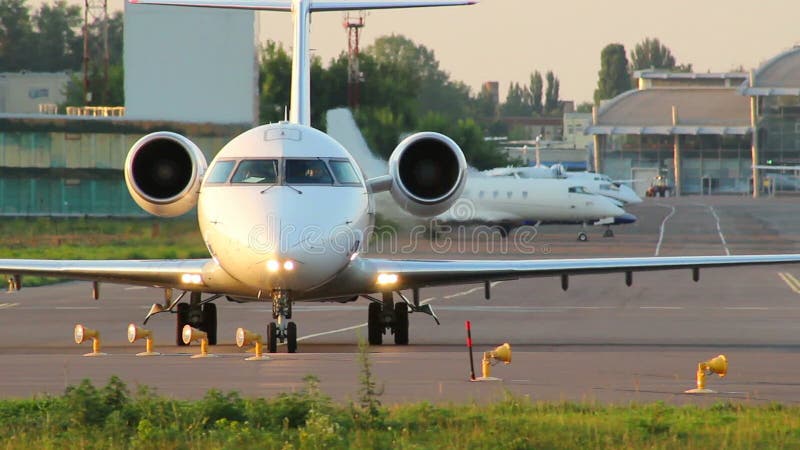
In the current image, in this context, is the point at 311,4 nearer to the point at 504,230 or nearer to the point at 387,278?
the point at 387,278

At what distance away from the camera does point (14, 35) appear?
95188 millimetres

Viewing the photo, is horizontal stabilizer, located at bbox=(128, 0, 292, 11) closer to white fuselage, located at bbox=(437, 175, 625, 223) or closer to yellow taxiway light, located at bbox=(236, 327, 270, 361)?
yellow taxiway light, located at bbox=(236, 327, 270, 361)

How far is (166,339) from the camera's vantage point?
21.6 m

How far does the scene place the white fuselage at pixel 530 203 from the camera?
212 feet

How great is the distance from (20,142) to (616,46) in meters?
155

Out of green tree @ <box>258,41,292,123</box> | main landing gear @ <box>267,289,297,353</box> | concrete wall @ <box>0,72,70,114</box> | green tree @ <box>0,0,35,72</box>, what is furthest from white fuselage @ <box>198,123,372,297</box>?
green tree @ <box>0,0,35,72</box>

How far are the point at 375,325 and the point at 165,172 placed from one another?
11.4 ft

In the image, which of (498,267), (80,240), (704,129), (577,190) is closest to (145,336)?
(498,267)

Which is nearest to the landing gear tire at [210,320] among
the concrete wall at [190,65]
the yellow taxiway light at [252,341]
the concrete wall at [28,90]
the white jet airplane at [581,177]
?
the yellow taxiway light at [252,341]

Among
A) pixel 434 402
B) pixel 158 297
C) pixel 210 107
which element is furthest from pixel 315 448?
pixel 210 107

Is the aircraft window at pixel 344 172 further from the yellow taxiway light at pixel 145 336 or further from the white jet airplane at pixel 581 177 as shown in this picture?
the white jet airplane at pixel 581 177

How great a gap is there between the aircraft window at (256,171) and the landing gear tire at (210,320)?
2.96 m

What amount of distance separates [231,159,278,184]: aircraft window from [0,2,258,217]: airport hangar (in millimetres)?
20627

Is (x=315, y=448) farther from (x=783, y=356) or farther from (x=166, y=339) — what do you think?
(x=166, y=339)
